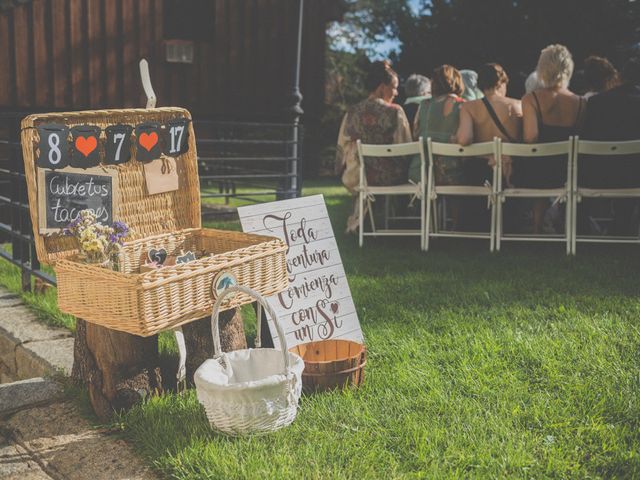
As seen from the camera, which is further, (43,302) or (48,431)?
(43,302)

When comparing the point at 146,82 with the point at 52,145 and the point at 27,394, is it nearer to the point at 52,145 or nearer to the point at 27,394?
the point at 52,145

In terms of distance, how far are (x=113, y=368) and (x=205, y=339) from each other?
1.45 ft

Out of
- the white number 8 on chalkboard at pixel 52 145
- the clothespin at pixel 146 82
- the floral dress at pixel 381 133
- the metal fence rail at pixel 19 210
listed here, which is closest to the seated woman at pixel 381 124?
the floral dress at pixel 381 133

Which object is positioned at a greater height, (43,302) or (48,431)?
(43,302)

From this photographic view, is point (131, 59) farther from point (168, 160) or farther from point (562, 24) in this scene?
point (168, 160)

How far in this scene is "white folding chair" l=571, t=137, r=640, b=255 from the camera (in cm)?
578

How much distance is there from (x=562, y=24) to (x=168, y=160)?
11.2 m

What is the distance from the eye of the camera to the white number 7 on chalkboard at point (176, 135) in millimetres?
3363

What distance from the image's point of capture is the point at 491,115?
6414 mm

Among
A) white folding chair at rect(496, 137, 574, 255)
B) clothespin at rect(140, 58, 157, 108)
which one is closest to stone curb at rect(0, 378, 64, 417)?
clothespin at rect(140, 58, 157, 108)

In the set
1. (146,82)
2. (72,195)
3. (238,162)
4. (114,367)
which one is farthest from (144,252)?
(238,162)

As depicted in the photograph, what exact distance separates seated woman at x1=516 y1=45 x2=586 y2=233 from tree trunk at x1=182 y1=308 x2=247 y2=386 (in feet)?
12.6

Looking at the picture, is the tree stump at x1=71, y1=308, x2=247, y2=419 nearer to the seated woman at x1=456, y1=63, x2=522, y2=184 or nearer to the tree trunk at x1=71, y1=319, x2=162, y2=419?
the tree trunk at x1=71, y1=319, x2=162, y2=419

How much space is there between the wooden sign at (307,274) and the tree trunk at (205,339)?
21 centimetres
